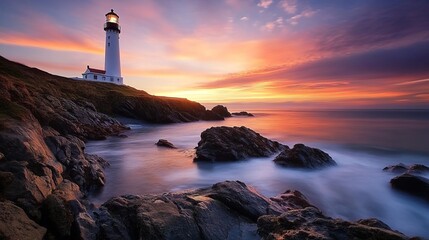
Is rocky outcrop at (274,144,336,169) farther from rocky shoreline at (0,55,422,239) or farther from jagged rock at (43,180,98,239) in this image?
jagged rock at (43,180,98,239)

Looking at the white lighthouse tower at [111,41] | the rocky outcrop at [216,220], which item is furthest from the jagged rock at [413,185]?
the white lighthouse tower at [111,41]

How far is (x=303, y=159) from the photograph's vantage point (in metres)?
15.7

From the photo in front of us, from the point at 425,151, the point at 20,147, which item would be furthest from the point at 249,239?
the point at 425,151

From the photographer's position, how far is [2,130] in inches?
286

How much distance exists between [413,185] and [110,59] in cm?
6528

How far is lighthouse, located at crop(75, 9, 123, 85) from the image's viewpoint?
60906mm

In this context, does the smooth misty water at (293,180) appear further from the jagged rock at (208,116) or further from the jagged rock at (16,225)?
the jagged rock at (208,116)

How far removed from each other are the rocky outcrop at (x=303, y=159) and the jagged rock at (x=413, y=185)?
4.24 m

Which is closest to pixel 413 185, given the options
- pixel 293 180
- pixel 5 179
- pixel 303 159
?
pixel 293 180

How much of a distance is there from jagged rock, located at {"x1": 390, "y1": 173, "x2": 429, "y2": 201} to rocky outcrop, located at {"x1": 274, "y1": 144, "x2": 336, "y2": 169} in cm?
424

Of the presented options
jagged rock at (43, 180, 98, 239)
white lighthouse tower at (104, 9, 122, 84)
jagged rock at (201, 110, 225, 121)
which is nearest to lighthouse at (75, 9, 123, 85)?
white lighthouse tower at (104, 9, 122, 84)

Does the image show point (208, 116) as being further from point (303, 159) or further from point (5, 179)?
point (5, 179)

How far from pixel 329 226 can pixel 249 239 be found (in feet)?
6.16

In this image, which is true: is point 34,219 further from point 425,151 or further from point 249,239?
point 425,151
